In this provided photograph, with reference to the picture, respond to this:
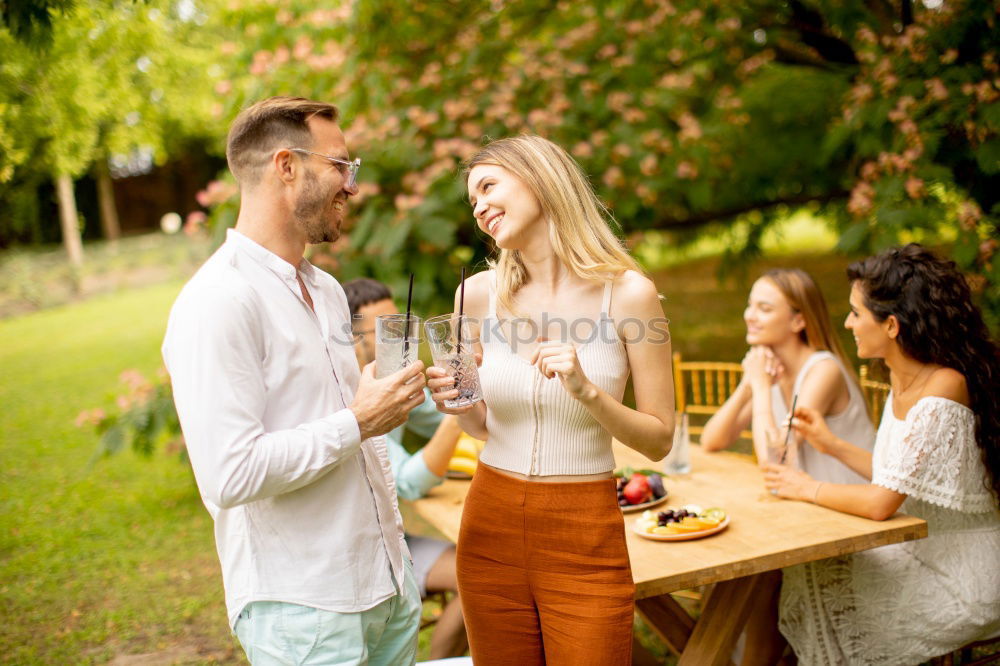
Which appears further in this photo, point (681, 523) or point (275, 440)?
point (681, 523)

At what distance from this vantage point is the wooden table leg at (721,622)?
2.73 metres

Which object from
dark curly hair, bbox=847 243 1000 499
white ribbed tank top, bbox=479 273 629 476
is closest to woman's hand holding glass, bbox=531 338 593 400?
white ribbed tank top, bbox=479 273 629 476

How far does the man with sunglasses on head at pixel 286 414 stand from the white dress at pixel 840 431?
6.40ft

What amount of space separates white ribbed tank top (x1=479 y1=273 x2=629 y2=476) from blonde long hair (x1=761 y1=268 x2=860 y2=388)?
4.99ft

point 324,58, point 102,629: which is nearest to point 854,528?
point 102,629

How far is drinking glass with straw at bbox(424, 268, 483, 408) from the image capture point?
210 centimetres

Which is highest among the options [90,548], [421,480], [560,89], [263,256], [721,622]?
[560,89]

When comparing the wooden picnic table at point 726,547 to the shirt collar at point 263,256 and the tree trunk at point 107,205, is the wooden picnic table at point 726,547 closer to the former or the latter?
the shirt collar at point 263,256

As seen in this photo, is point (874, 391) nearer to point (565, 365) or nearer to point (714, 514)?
point (714, 514)

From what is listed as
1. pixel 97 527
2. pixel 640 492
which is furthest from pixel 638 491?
pixel 97 527

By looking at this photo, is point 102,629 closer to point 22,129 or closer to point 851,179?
point 22,129

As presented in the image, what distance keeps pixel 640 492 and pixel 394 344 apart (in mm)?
1405

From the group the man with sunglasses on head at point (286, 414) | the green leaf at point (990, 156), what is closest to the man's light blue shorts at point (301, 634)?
the man with sunglasses on head at point (286, 414)

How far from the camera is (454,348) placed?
211 cm
